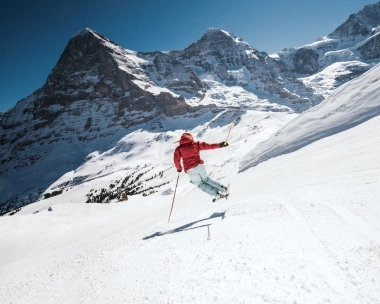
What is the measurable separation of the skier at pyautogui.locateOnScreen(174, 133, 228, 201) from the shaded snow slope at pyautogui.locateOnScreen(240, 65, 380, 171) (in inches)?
313

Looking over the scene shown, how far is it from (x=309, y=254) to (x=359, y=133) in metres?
8.85

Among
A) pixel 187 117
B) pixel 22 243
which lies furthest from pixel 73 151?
pixel 22 243

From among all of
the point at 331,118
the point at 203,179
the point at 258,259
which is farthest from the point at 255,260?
the point at 331,118

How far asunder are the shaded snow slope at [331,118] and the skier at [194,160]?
7.95 meters

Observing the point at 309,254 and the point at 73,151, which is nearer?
the point at 309,254

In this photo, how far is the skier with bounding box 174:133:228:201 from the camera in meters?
6.77

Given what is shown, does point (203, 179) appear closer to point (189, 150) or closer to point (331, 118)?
point (189, 150)

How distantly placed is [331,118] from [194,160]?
9.86m

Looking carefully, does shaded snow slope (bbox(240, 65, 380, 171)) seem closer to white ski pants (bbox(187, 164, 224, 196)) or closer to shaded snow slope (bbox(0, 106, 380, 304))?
shaded snow slope (bbox(0, 106, 380, 304))

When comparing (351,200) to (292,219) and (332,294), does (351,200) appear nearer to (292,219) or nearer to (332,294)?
(292,219)

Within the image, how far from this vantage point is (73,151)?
188750 mm

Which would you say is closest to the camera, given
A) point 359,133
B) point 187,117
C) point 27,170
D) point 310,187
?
point 310,187

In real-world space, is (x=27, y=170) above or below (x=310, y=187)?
above

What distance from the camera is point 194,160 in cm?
683
